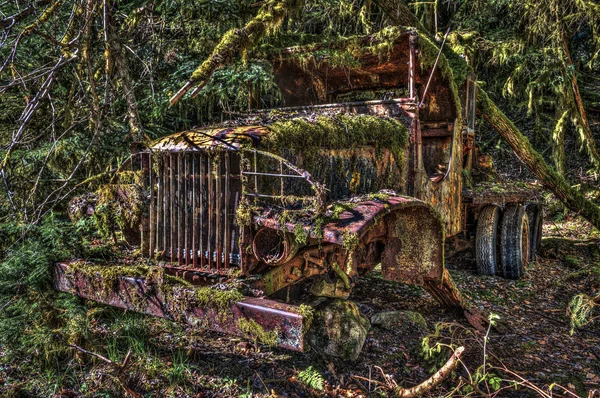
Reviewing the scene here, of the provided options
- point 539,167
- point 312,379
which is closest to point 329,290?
point 312,379

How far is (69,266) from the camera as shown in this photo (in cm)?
302

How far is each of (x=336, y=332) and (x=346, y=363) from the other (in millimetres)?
229

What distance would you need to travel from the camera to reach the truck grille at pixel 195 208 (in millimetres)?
2969

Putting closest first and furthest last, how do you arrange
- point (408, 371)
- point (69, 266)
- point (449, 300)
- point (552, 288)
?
point (69, 266) < point (408, 371) < point (449, 300) < point (552, 288)

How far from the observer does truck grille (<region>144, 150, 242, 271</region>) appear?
297cm

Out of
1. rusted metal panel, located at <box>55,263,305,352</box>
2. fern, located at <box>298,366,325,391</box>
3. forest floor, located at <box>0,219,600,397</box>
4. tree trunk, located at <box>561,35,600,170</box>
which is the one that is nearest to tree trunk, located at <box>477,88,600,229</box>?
forest floor, located at <box>0,219,600,397</box>

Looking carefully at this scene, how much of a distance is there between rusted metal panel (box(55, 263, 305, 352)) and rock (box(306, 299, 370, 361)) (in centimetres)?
102

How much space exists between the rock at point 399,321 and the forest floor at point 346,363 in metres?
0.03

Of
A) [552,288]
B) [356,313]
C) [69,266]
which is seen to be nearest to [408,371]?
[356,313]

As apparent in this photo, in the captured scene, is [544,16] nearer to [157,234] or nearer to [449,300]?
[449,300]

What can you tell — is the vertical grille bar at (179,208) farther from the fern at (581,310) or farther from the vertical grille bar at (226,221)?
the fern at (581,310)

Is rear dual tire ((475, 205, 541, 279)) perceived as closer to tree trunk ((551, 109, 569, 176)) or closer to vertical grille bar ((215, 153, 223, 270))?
vertical grille bar ((215, 153, 223, 270))

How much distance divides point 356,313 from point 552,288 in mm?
3477

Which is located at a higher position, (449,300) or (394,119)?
(394,119)
